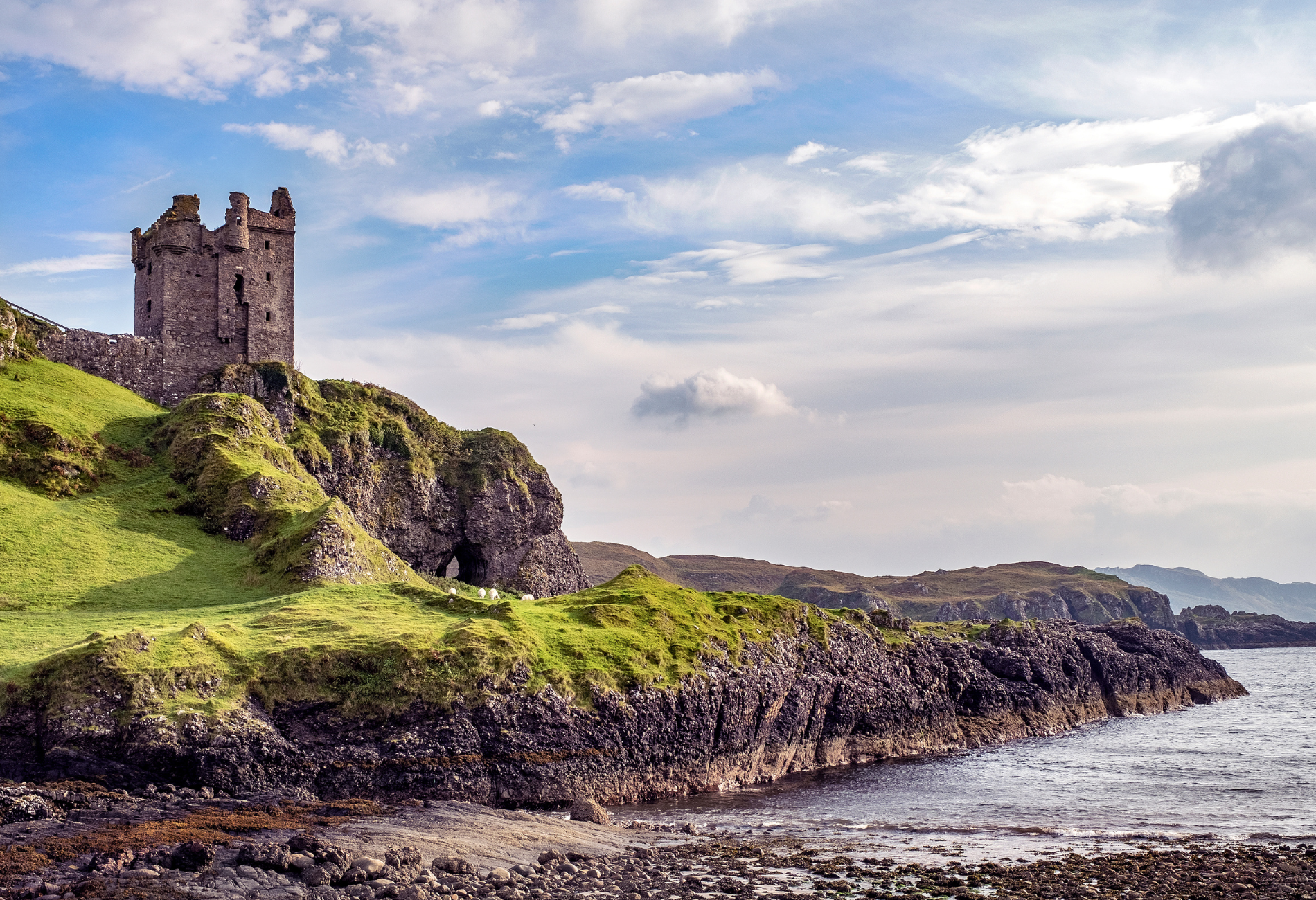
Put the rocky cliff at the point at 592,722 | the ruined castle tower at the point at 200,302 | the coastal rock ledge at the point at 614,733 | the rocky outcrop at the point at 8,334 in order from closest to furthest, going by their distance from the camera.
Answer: the coastal rock ledge at the point at 614,733 → the rocky cliff at the point at 592,722 → the rocky outcrop at the point at 8,334 → the ruined castle tower at the point at 200,302

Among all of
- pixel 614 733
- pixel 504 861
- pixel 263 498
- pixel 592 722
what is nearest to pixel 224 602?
pixel 263 498

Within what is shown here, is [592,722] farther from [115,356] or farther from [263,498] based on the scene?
[115,356]

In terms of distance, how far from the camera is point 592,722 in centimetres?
3969

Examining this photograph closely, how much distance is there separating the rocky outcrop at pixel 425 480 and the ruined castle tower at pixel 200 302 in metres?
3.55

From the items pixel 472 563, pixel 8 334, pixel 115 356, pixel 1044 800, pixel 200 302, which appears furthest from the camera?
pixel 472 563

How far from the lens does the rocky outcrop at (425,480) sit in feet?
A: 235

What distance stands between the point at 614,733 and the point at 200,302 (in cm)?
5138

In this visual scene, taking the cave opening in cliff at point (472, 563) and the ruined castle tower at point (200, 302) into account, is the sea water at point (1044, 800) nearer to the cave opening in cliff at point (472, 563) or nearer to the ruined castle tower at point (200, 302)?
the cave opening in cliff at point (472, 563)

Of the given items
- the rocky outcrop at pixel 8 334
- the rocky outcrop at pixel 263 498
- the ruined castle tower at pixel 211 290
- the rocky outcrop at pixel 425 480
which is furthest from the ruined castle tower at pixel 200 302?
the rocky outcrop at pixel 263 498

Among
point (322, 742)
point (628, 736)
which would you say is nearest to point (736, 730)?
point (628, 736)

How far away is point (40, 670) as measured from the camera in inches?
1267

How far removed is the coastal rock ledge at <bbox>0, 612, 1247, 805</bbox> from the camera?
102ft

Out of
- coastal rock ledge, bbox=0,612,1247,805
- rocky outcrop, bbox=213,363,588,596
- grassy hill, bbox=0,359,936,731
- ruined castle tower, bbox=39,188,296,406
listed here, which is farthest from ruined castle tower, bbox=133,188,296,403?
coastal rock ledge, bbox=0,612,1247,805

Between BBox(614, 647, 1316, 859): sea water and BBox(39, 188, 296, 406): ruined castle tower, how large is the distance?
5074cm
